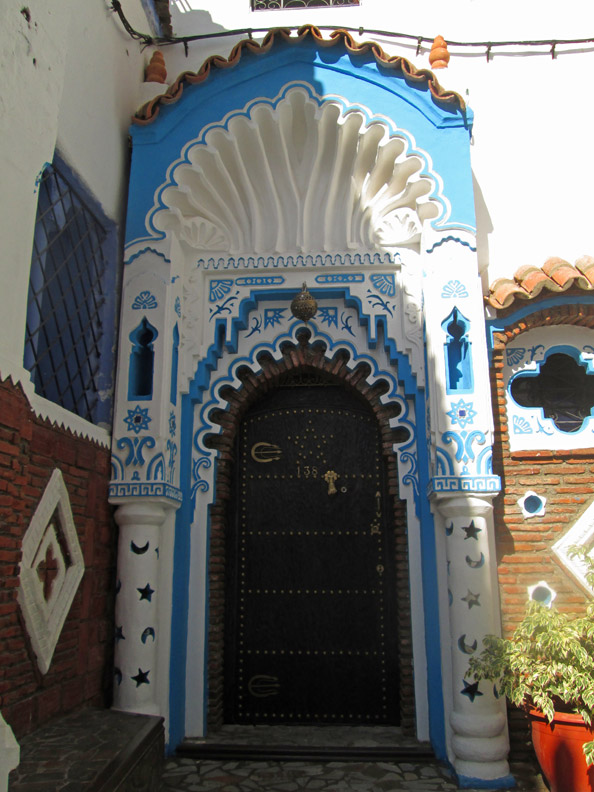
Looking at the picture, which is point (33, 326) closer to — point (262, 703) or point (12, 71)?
point (12, 71)

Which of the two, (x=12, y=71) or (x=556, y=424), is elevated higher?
(x=12, y=71)

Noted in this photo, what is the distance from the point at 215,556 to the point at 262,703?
1067 millimetres

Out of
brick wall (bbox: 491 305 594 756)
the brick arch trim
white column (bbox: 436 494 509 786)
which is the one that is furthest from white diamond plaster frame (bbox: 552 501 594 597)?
the brick arch trim

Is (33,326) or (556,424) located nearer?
(33,326)

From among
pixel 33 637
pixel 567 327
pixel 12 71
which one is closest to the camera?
pixel 12 71

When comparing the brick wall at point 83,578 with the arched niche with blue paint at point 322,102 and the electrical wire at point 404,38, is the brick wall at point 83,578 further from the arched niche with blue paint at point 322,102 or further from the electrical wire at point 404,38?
the electrical wire at point 404,38

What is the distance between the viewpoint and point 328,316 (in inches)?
204

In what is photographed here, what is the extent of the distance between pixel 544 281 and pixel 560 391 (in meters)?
0.87

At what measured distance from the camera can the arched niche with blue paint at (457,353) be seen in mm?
4629

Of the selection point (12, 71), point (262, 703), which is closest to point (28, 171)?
point (12, 71)

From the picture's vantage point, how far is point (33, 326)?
12.6 ft

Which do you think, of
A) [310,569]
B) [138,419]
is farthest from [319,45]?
[310,569]

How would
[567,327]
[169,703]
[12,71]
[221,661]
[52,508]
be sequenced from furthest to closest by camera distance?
[567,327], [221,661], [169,703], [52,508], [12,71]

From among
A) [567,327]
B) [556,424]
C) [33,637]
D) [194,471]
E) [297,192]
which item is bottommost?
[33,637]
